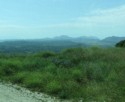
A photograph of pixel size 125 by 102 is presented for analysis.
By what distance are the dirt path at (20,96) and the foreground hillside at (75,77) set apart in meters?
0.74

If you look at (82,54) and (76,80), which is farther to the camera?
(82,54)

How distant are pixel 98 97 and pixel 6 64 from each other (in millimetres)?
9504

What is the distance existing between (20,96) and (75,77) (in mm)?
4151

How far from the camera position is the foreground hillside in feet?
49.4

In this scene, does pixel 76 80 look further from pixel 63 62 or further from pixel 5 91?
pixel 63 62

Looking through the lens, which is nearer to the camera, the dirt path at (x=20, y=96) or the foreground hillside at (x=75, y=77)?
the dirt path at (x=20, y=96)

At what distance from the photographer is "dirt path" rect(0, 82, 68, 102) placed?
13.6m

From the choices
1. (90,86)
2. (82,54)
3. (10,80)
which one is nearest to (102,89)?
(90,86)

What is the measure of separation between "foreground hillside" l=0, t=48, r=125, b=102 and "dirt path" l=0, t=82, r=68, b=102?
0.74 m

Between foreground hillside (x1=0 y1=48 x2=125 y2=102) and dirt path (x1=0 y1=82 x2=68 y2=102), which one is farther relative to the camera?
foreground hillside (x1=0 y1=48 x2=125 y2=102)

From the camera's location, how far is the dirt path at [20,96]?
13.6 metres

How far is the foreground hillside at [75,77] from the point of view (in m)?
15.1

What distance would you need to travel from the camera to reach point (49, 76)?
18.1 meters

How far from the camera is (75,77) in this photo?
58.5 ft
